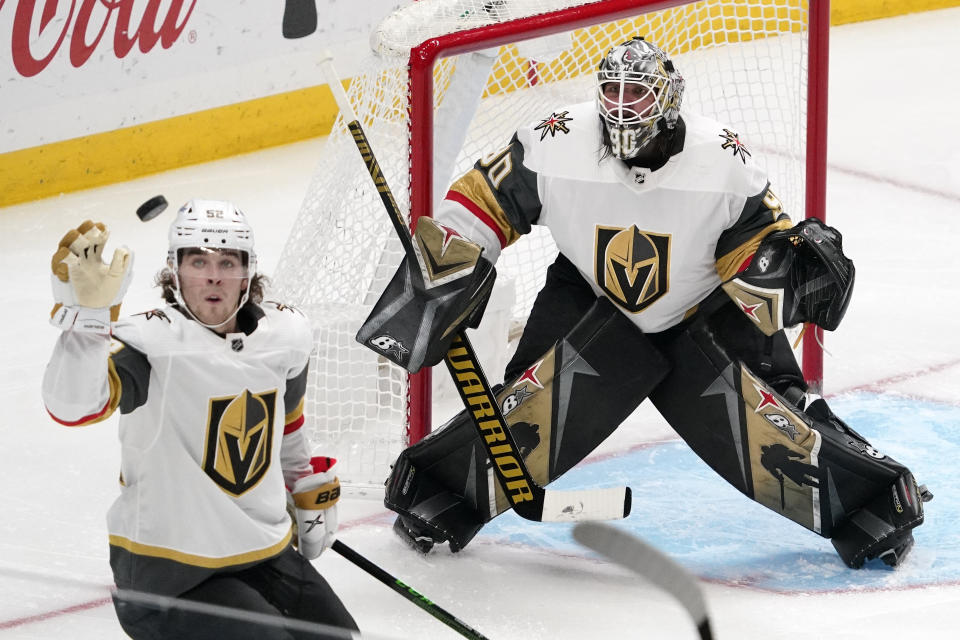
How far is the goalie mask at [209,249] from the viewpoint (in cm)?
251

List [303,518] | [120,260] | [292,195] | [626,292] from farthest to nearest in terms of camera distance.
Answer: [292,195] → [626,292] → [303,518] → [120,260]

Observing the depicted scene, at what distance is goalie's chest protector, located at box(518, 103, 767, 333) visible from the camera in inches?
130

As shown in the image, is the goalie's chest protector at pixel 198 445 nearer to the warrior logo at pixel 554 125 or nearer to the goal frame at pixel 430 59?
the warrior logo at pixel 554 125

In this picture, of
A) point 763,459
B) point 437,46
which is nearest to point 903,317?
point 763,459

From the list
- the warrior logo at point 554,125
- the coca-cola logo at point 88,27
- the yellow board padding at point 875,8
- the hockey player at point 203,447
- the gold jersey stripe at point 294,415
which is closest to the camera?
the hockey player at point 203,447

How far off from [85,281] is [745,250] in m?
1.46

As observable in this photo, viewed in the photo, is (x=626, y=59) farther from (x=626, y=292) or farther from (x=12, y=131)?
(x=12, y=131)

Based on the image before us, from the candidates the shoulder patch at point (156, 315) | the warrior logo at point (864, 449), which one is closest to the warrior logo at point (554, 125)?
the warrior logo at point (864, 449)

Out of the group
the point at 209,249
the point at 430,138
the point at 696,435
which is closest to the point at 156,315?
the point at 209,249

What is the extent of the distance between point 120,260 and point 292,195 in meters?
3.59

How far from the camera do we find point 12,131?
555cm

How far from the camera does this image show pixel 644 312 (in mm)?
3441

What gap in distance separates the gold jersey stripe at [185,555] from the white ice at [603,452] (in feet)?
2.35

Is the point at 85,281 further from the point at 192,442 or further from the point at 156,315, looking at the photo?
the point at 192,442
